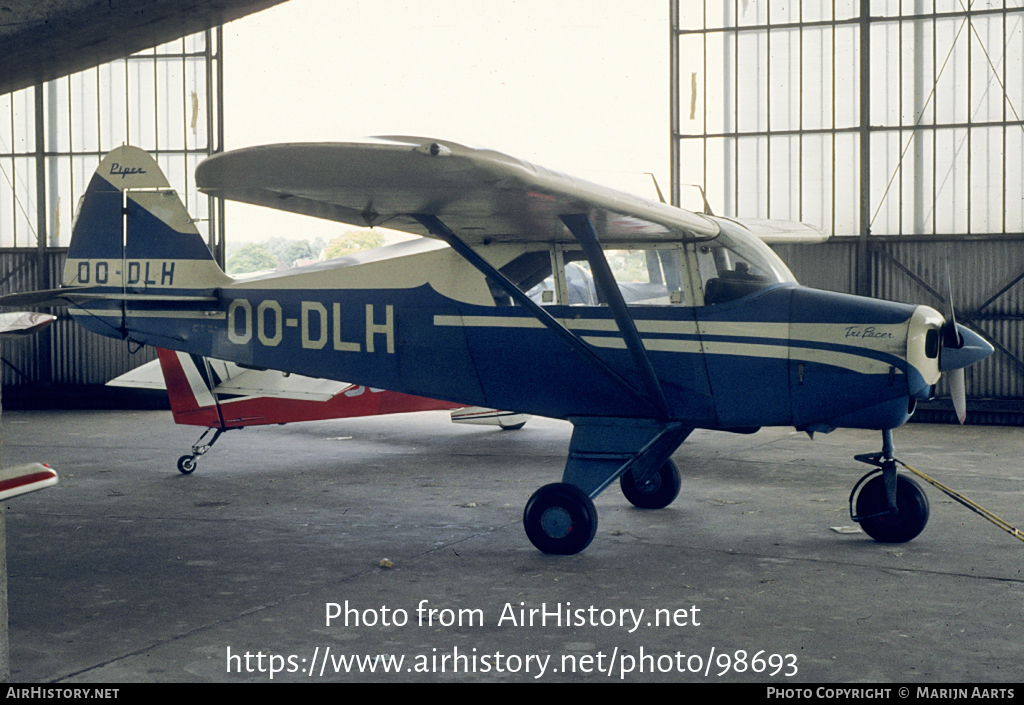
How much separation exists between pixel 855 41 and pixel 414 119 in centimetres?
1913

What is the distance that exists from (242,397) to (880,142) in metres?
11.5

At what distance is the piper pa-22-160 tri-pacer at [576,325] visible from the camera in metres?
5.75

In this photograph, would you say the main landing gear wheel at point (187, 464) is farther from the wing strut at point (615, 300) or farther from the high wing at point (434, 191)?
the wing strut at point (615, 300)

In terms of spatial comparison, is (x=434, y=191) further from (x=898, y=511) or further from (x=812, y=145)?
(x=812, y=145)

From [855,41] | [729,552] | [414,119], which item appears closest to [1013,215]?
[855,41]

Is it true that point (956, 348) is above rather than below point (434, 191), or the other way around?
below

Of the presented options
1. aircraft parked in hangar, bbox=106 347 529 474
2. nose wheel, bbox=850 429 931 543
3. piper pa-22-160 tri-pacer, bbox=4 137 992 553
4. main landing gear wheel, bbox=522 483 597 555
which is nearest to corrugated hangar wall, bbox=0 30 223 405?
aircraft parked in hangar, bbox=106 347 529 474

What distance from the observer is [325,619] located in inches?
184

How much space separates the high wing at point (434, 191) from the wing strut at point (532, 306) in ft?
0.45

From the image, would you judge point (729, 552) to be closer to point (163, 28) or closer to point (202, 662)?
point (202, 662)

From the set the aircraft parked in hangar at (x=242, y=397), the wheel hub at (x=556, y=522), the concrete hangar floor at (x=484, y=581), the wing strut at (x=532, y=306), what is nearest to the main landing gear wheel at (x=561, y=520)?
the wheel hub at (x=556, y=522)

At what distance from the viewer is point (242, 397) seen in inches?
391

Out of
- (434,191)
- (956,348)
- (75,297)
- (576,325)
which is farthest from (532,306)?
(75,297)

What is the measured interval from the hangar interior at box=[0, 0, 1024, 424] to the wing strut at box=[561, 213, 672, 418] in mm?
10224
